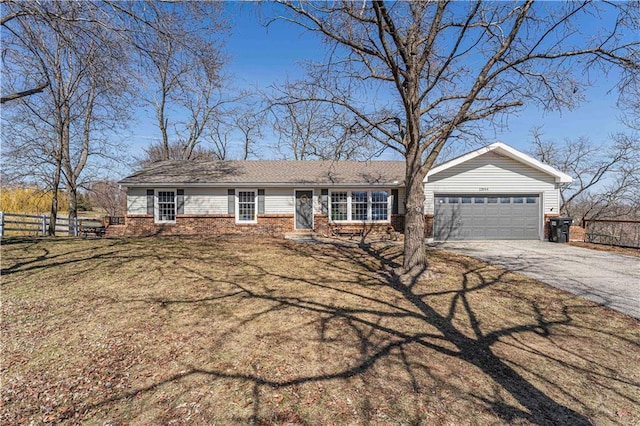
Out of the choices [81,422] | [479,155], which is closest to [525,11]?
[479,155]

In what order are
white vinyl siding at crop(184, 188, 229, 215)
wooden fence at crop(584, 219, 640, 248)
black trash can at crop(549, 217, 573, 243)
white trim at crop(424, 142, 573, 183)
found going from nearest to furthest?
wooden fence at crop(584, 219, 640, 248)
black trash can at crop(549, 217, 573, 243)
white trim at crop(424, 142, 573, 183)
white vinyl siding at crop(184, 188, 229, 215)

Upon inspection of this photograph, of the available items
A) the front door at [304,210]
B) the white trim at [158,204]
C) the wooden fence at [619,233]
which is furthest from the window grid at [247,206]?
the wooden fence at [619,233]

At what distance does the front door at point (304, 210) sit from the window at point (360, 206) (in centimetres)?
116

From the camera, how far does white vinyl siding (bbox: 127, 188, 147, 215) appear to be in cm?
1425

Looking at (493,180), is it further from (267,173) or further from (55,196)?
(55,196)

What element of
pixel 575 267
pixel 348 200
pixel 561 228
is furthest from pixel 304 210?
pixel 561 228

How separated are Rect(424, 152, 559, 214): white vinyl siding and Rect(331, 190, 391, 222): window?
2.22m

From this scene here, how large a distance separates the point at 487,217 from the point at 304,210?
29.6 feet

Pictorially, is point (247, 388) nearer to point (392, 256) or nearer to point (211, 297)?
point (211, 297)

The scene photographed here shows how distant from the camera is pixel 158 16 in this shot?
5.80 m

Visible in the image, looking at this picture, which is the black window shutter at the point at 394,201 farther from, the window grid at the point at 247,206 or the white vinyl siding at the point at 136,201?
the white vinyl siding at the point at 136,201

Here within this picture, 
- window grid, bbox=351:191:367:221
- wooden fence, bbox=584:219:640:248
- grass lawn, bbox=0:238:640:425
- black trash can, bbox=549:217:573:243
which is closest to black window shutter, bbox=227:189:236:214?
window grid, bbox=351:191:367:221

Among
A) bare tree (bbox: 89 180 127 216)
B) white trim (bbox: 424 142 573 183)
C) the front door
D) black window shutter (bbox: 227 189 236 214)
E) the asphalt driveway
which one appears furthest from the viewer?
bare tree (bbox: 89 180 127 216)

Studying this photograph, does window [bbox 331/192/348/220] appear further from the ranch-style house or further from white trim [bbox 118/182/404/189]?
white trim [bbox 118/182/404/189]
